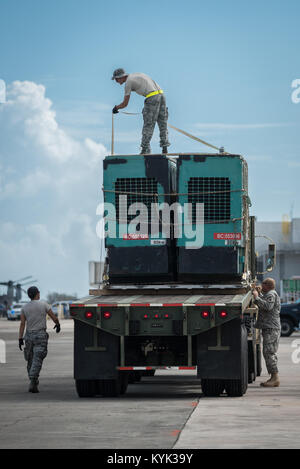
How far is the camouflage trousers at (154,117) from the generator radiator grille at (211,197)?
3.82 ft

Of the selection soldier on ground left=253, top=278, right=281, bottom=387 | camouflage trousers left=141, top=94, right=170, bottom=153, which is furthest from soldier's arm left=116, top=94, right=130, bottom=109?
soldier on ground left=253, top=278, right=281, bottom=387

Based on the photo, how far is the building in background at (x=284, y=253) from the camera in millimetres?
80481

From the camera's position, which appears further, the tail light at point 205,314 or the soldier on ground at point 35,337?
the soldier on ground at point 35,337

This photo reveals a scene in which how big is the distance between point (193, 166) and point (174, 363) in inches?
128

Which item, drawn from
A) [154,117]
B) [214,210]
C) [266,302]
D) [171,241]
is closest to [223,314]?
[171,241]

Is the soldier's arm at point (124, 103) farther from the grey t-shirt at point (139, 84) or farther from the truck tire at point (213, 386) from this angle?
the truck tire at point (213, 386)

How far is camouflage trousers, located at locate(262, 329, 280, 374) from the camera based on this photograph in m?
18.2

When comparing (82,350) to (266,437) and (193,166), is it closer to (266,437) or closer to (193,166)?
(193,166)

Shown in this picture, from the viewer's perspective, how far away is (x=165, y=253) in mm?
16844

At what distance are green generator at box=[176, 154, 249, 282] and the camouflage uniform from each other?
59.9 inches

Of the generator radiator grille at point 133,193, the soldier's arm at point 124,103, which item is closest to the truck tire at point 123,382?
the generator radiator grille at point 133,193

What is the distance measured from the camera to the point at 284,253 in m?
91.1

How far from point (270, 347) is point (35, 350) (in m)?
4.26
